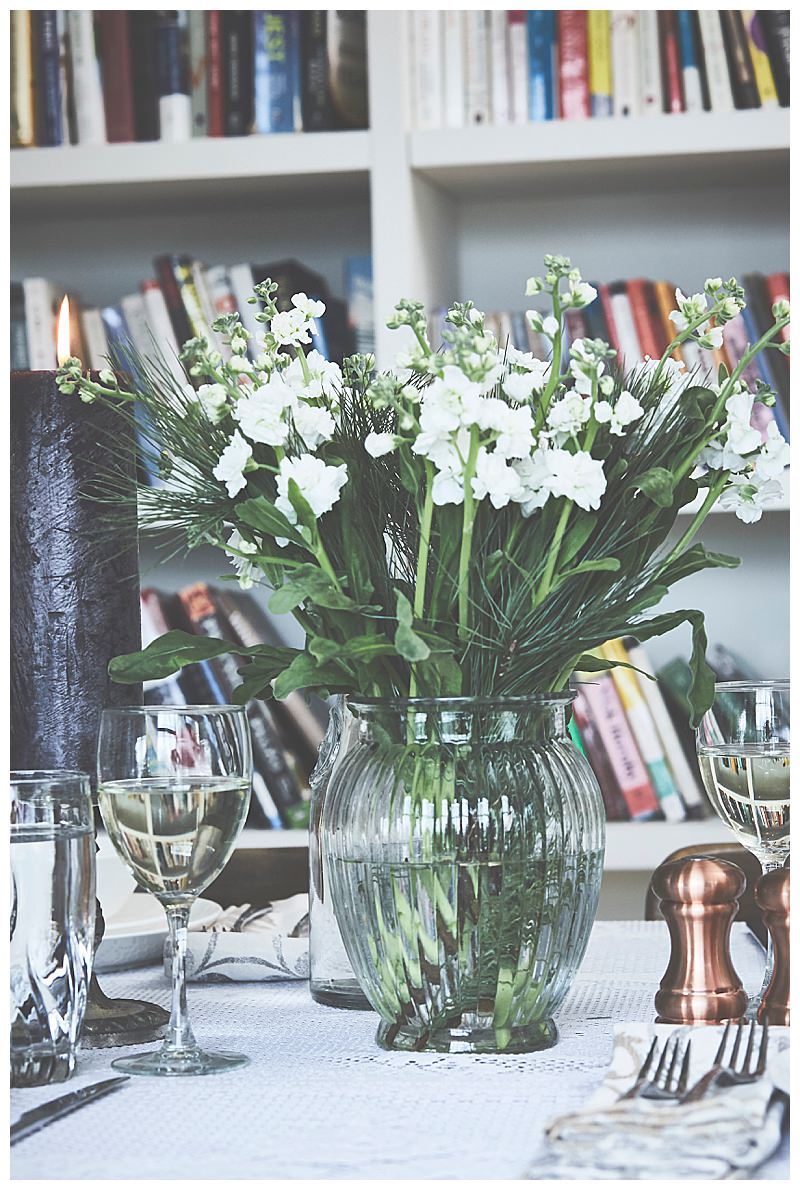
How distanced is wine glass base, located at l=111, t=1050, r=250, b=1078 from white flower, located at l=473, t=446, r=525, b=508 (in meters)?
0.29

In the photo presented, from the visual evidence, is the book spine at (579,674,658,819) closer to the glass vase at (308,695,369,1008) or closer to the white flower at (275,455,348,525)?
the glass vase at (308,695,369,1008)

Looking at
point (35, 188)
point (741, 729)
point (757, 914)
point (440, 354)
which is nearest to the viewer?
point (440, 354)

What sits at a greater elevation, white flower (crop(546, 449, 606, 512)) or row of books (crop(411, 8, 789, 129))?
row of books (crop(411, 8, 789, 129))

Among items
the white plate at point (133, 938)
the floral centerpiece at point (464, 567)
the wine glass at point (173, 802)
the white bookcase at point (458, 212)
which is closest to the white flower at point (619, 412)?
the floral centerpiece at point (464, 567)

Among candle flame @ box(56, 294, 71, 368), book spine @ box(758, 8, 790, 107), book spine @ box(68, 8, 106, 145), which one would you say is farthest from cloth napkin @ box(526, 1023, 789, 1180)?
book spine @ box(68, 8, 106, 145)

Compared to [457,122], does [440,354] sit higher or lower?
lower

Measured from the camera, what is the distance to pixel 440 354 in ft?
2.09

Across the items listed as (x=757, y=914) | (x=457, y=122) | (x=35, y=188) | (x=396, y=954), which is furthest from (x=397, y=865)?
(x=35, y=188)

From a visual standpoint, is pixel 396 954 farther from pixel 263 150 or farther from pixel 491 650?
pixel 263 150

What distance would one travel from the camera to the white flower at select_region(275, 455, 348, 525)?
638mm

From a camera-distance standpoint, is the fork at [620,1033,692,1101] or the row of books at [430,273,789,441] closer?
the fork at [620,1033,692,1101]

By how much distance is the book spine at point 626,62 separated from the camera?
1749mm

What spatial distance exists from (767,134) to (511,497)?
4.08 feet

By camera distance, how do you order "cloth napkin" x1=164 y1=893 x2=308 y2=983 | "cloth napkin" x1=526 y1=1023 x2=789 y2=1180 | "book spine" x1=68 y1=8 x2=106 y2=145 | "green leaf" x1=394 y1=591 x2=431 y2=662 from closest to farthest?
"cloth napkin" x1=526 y1=1023 x2=789 y2=1180 < "green leaf" x1=394 y1=591 x2=431 y2=662 < "cloth napkin" x1=164 y1=893 x2=308 y2=983 < "book spine" x1=68 y1=8 x2=106 y2=145
